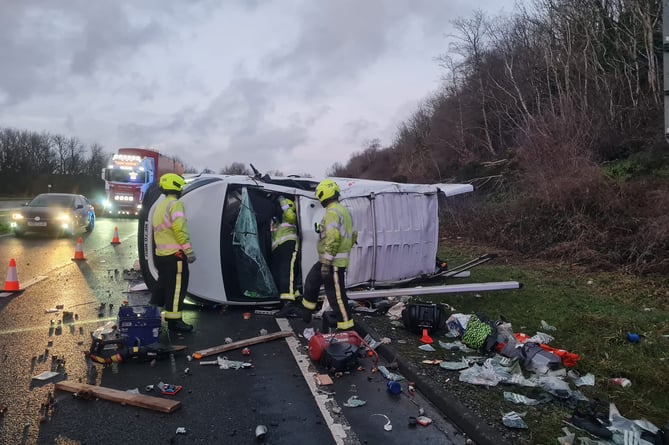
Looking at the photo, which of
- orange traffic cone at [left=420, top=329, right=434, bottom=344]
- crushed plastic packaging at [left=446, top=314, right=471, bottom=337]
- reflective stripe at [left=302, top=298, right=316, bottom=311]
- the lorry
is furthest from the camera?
the lorry

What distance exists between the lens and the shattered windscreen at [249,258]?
6.89 m

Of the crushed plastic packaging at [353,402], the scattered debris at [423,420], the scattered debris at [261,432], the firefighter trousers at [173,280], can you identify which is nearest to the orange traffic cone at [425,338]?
the crushed plastic packaging at [353,402]

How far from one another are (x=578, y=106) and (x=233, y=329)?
16349 millimetres

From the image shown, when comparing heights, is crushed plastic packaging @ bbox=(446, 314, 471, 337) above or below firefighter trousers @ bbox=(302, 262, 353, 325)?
A: below

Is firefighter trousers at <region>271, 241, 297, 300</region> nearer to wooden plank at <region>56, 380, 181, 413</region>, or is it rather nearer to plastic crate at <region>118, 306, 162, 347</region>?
plastic crate at <region>118, 306, 162, 347</region>

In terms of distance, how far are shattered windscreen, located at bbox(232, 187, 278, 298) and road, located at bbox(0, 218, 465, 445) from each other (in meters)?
0.53

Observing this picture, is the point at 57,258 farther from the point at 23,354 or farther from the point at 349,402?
the point at 349,402

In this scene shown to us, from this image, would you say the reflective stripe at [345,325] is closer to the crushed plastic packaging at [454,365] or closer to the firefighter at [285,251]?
the firefighter at [285,251]

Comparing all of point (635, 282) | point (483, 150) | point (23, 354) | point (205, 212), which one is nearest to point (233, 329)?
point (205, 212)

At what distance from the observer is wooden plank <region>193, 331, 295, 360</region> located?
4969mm

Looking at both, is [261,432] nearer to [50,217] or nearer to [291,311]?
[291,311]

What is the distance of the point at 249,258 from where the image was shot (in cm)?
693

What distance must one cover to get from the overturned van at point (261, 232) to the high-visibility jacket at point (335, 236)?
0.88m

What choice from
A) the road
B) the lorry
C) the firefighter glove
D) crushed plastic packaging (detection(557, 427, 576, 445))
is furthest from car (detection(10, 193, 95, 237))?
crushed plastic packaging (detection(557, 427, 576, 445))
